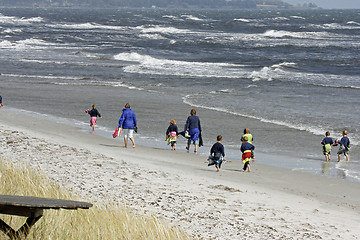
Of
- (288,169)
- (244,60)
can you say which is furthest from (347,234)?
(244,60)

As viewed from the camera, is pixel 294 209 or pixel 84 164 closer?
pixel 294 209

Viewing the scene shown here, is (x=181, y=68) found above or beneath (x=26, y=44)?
beneath

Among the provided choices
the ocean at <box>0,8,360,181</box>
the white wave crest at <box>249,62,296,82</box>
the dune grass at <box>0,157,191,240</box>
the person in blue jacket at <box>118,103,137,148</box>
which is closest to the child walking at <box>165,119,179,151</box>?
the ocean at <box>0,8,360,181</box>

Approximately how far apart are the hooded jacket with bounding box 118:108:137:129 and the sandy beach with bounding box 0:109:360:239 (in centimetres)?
66

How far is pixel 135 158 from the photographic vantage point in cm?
1377

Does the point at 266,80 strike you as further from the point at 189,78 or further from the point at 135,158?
the point at 135,158

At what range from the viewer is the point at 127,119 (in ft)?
50.6

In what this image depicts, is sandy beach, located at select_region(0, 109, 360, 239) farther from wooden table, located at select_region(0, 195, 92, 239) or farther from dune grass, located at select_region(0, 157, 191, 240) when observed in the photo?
wooden table, located at select_region(0, 195, 92, 239)

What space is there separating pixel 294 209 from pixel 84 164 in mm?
4387

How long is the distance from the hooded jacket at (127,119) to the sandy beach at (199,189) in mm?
655

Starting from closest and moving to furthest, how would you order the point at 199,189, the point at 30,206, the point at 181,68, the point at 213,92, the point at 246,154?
1. the point at 30,206
2. the point at 199,189
3. the point at 246,154
4. the point at 213,92
5. the point at 181,68

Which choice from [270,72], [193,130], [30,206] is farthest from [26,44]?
[30,206]

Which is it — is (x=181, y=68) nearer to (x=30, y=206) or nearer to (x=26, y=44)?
(x=26, y=44)

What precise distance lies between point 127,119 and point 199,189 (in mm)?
5378
